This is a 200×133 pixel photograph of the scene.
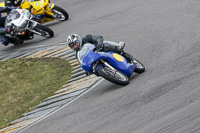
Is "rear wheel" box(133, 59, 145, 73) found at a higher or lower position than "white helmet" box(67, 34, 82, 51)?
lower

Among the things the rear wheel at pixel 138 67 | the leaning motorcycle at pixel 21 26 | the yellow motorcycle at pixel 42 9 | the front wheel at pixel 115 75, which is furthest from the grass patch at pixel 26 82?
the yellow motorcycle at pixel 42 9

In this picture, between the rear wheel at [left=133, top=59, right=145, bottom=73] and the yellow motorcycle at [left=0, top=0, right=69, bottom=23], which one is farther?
the yellow motorcycle at [left=0, top=0, right=69, bottom=23]

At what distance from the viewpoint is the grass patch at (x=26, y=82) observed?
10750 mm

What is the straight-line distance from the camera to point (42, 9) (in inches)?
638

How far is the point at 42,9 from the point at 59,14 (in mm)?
747

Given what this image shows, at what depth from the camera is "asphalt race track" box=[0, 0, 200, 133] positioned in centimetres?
722

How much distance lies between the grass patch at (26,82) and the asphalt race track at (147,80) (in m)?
1.43

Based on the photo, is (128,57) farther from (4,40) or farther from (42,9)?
(42,9)

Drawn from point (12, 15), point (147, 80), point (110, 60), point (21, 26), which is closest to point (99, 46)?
point (110, 60)

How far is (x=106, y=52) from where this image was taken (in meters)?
9.80

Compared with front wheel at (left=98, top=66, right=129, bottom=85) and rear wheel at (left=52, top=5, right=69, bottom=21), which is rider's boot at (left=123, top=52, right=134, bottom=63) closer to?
front wheel at (left=98, top=66, right=129, bottom=85)

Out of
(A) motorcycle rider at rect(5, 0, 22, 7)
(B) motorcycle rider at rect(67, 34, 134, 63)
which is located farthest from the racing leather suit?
(A) motorcycle rider at rect(5, 0, 22, 7)

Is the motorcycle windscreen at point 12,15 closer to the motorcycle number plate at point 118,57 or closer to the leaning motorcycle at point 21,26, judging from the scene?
the leaning motorcycle at point 21,26

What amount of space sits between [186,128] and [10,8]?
34.5 ft
